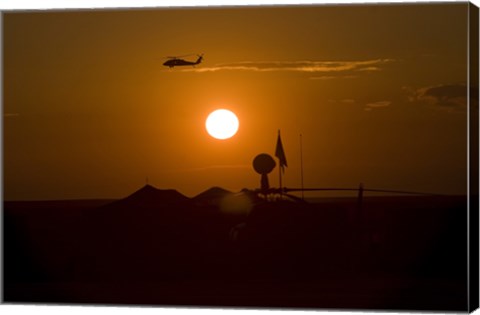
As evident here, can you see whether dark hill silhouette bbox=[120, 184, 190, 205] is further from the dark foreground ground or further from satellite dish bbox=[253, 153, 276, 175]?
satellite dish bbox=[253, 153, 276, 175]

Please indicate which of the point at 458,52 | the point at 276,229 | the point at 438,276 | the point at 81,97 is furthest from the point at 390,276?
the point at 81,97

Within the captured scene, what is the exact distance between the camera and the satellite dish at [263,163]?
24.3ft

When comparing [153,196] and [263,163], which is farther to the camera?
[153,196]

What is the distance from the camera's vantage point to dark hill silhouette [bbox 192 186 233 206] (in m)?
7.46

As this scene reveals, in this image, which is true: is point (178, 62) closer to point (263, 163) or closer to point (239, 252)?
point (263, 163)

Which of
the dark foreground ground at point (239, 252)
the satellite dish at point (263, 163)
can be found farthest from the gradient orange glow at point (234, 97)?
the dark foreground ground at point (239, 252)

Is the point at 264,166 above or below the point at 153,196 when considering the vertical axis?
above

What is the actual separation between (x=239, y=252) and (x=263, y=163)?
57 centimetres

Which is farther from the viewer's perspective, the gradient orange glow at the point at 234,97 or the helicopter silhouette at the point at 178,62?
the helicopter silhouette at the point at 178,62

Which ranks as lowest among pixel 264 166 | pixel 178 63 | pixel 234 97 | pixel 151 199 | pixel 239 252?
pixel 239 252

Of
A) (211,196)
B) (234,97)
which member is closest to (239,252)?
(211,196)

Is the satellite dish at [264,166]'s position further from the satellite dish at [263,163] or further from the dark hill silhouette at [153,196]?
the dark hill silhouette at [153,196]

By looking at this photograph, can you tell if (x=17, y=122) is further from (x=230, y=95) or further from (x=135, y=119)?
(x=230, y=95)

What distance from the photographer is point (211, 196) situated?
7465 mm
